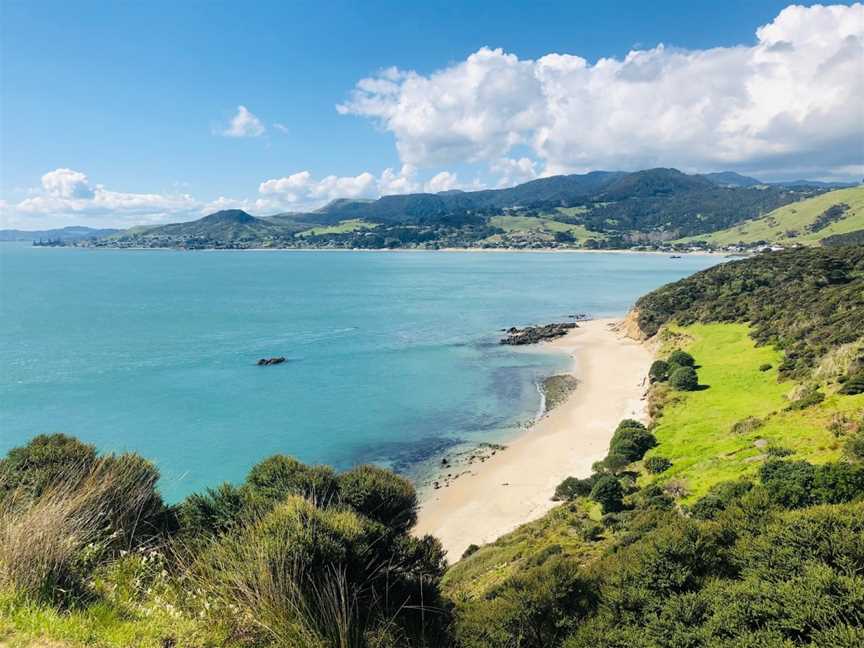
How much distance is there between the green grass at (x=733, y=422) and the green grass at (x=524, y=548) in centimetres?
457

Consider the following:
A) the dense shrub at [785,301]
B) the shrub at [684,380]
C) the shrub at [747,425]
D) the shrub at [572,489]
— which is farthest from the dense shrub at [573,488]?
the dense shrub at [785,301]

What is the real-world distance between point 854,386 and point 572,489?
1595 centimetres

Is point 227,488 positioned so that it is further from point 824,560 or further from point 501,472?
point 501,472

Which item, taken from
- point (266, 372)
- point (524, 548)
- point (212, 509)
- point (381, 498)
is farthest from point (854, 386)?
point (266, 372)

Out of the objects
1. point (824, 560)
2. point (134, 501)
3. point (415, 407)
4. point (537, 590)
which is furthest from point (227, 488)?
point (415, 407)

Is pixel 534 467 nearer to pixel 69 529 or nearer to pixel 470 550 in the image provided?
pixel 470 550

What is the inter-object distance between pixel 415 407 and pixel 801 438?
96.5 ft

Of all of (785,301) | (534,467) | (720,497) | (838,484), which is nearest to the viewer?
(838,484)

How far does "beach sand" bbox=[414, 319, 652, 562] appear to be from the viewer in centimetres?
2644

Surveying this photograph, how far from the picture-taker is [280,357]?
62.6 meters

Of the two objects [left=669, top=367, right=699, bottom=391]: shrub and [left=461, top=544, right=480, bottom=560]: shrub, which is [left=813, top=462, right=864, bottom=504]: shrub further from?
[left=669, top=367, right=699, bottom=391]: shrub

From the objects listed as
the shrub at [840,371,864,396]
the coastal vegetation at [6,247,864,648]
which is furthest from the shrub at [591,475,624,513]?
the shrub at [840,371,864,396]

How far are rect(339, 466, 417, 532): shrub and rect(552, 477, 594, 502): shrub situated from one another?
1565cm

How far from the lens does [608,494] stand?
23812mm
